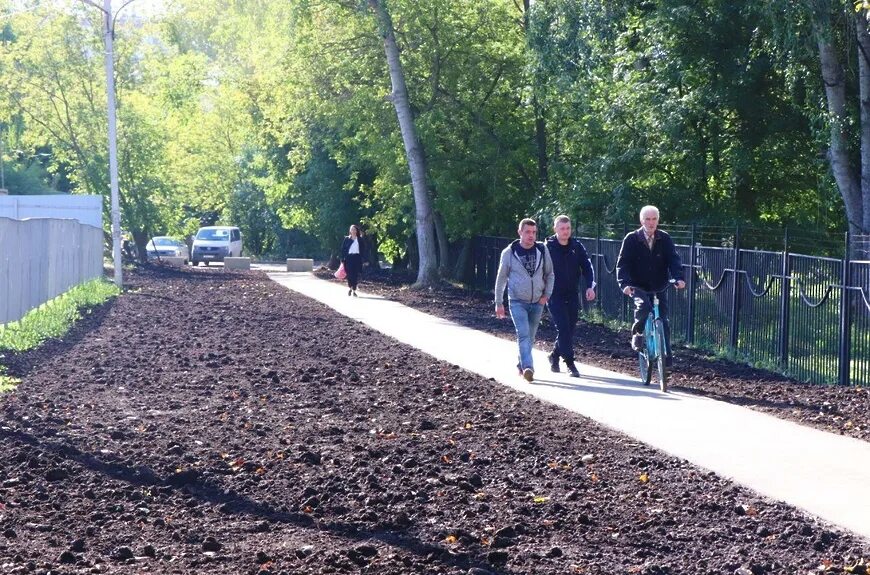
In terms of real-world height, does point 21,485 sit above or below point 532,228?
below

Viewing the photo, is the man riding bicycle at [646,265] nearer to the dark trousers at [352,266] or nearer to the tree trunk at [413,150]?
the dark trousers at [352,266]

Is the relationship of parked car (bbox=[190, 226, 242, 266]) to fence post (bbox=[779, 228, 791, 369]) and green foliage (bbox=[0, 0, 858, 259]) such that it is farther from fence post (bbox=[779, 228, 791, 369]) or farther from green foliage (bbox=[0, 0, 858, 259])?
fence post (bbox=[779, 228, 791, 369])

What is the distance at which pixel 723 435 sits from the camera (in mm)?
11125

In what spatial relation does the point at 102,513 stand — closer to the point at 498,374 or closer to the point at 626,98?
the point at 498,374

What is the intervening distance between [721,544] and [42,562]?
3.47 meters

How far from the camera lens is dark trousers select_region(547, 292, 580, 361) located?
15617 mm

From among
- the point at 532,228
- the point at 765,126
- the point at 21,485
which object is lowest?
the point at 21,485

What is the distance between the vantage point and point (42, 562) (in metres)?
6.80

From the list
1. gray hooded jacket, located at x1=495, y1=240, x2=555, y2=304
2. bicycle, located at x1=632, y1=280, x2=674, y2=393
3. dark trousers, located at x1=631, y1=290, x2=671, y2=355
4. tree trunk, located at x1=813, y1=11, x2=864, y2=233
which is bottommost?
bicycle, located at x1=632, y1=280, x2=674, y2=393

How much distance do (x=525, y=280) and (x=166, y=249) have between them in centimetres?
5076

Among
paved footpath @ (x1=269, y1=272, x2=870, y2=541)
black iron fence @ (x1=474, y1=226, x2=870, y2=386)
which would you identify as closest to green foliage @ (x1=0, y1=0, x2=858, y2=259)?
black iron fence @ (x1=474, y1=226, x2=870, y2=386)

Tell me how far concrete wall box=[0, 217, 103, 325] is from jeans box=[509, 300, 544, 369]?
A: 8705mm

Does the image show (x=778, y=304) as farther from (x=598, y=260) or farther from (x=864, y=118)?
(x=598, y=260)

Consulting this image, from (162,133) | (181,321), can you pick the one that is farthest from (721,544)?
(162,133)
